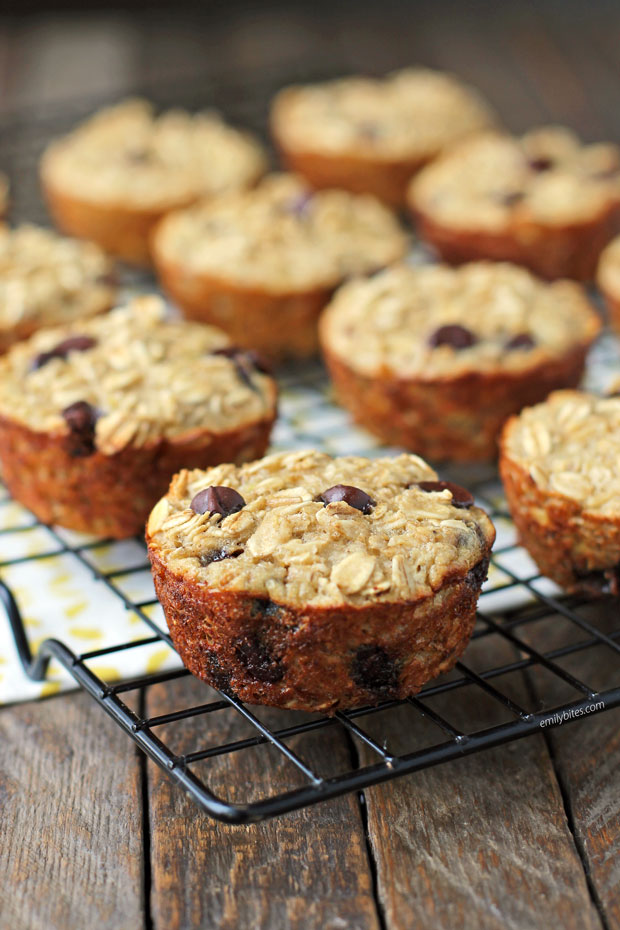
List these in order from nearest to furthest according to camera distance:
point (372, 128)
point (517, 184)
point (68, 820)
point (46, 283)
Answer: point (68, 820), point (46, 283), point (517, 184), point (372, 128)

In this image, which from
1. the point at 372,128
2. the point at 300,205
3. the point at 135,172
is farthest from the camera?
the point at 372,128

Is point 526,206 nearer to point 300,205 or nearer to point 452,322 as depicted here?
point 300,205

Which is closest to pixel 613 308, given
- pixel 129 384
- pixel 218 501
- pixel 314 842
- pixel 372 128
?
pixel 372 128

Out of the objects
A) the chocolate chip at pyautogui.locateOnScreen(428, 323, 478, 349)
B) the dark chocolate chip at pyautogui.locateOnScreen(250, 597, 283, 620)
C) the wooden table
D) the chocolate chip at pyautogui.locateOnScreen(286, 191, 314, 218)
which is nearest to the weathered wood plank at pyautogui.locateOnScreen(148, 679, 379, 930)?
the wooden table

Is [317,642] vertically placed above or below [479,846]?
above

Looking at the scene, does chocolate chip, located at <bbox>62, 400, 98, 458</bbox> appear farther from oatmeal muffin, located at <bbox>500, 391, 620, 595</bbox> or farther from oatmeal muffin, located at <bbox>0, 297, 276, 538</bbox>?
oatmeal muffin, located at <bbox>500, 391, 620, 595</bbox>

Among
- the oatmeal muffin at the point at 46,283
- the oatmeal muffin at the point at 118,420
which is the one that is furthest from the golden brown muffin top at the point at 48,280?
the oatmeal muffin at the point at 118,420

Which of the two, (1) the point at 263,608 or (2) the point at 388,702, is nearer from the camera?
(1) the point at 263,608

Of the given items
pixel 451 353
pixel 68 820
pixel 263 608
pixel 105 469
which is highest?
pixel 263 608
